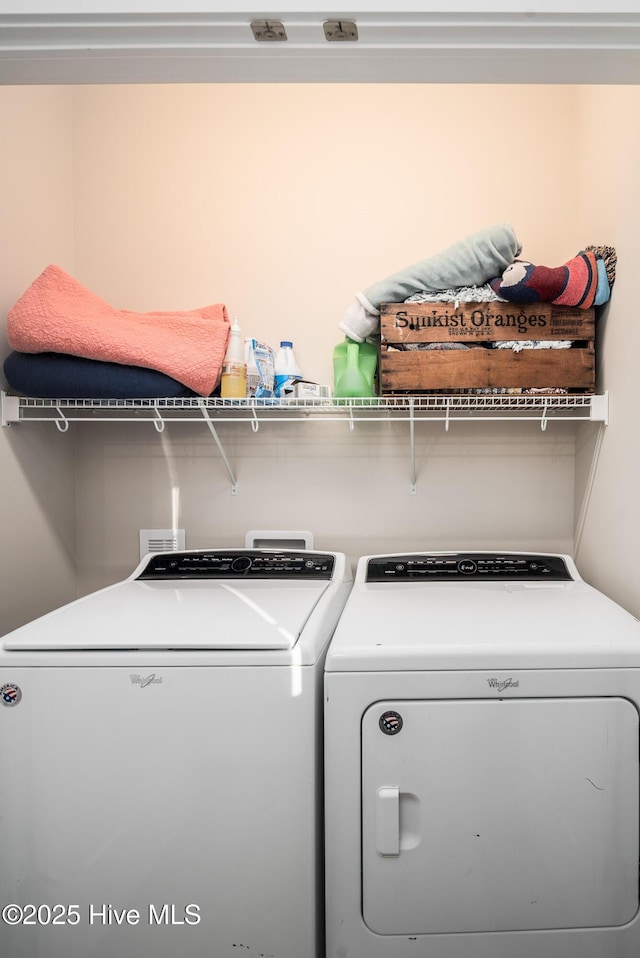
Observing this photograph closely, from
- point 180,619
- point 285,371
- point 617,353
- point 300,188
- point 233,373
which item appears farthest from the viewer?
point 300,188

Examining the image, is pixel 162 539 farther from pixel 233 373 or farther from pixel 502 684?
pixel 502 684

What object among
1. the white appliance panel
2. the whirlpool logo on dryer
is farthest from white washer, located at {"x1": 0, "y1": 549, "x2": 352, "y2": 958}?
the whirlpool logo on dryer

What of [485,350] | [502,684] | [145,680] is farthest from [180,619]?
[485,350]

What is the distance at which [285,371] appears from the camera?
2.10 meters

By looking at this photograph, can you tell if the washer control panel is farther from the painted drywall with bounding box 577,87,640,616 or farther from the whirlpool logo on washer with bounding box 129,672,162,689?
the painted drywall with bounding box 577,87,640,616

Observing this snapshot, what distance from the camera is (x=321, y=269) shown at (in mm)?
2246

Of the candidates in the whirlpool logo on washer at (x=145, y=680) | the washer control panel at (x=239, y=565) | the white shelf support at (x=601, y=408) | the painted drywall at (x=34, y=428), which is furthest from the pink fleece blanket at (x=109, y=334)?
the white shelf support at (x=601, y=408)

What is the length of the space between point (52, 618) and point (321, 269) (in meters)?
1.47

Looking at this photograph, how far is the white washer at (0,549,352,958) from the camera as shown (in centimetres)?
130

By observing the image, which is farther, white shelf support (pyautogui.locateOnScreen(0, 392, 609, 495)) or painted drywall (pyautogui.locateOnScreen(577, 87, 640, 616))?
Result: white shelf support (pyautogui.locateOnScreen(0, 392, 609, 495))

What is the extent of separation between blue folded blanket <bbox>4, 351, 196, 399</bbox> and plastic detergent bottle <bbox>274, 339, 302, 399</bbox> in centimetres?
36

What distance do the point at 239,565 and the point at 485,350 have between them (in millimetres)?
1024

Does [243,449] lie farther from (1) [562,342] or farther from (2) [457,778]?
(2) [457,778]

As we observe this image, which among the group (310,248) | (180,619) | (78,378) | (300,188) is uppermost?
(300,188)
